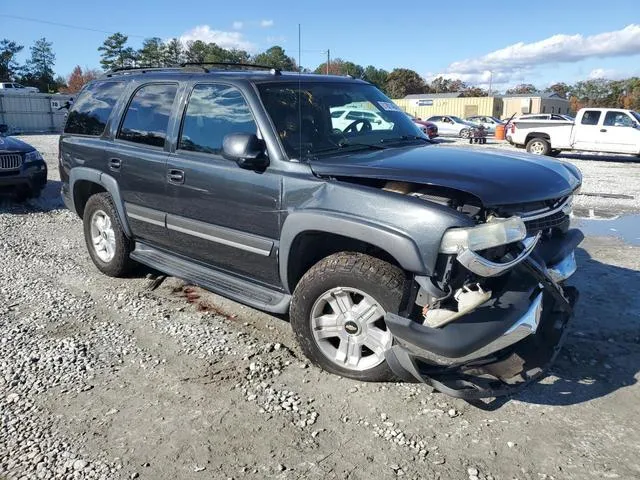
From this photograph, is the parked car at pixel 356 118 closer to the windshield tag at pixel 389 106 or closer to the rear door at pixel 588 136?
the windshield tag at pixel 389 106

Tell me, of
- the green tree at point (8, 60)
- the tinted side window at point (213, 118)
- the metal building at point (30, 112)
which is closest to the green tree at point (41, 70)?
the green tree at point (8, 60)

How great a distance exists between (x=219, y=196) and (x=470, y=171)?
1802 mm

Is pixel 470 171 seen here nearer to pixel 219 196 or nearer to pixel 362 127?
pixel 362 127

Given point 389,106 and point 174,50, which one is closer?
point 389,106

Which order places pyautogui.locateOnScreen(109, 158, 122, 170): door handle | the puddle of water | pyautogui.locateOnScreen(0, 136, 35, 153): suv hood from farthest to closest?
pyautogui.locateOnScreen(0, 136, 35, 153): suv hood, the puddle of water, pyautogui.locateOnScreen(109, 158, 122, 170): door handle

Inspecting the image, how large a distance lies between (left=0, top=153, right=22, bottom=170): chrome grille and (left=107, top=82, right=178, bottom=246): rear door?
16.3 ft

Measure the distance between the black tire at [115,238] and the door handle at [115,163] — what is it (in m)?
0.40

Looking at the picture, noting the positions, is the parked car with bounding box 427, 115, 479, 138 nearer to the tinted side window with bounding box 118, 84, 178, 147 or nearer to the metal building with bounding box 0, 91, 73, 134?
the metal building with bounding box 0, 91, 73, 134

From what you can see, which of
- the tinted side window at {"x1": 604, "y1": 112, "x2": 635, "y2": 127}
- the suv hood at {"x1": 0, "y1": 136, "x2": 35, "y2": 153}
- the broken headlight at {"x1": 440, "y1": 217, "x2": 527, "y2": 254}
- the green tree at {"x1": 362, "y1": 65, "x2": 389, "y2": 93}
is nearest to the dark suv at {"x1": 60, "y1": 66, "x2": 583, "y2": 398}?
the broken headlight at {"x1": 440, "y1": 217, "x2": 527, "y2": 254}

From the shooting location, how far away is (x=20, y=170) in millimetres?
9055

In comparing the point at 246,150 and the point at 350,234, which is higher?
the point at 246,150

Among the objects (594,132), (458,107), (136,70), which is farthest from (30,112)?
(458,107)

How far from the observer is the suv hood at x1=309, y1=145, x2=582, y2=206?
305cm

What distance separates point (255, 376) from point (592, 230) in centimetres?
589
